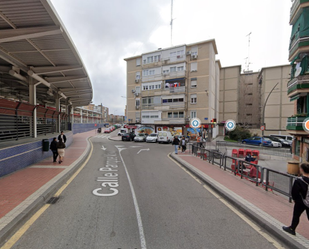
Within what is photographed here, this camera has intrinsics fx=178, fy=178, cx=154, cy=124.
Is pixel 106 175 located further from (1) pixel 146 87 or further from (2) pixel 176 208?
(1) pixel 146 87

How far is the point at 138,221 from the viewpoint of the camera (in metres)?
3.89

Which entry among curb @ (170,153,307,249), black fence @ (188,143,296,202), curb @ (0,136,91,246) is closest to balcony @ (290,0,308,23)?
black fence @ (188,143,296,202)

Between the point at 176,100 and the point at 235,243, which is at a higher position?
the point at 176,100

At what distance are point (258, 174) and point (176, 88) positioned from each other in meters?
28.9

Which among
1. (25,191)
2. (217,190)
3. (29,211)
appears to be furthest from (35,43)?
(217,190)

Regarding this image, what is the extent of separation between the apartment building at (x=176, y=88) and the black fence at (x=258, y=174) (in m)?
23.1

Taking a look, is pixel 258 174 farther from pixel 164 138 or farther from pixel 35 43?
pixel 164 138

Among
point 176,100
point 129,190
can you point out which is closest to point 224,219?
point 129,190

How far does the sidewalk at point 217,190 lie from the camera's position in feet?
11.4

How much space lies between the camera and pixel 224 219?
410 cm

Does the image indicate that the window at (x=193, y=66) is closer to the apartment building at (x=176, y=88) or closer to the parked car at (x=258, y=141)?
the apartment building at (x=176, y=88)

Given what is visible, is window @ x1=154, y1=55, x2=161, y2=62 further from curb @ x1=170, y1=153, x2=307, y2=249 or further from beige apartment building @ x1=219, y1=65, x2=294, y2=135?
curb @ x1=170, y1=153, x2=307, y2=249

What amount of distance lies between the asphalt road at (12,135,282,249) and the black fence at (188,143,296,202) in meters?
2.04

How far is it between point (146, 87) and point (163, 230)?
35.4 meters
